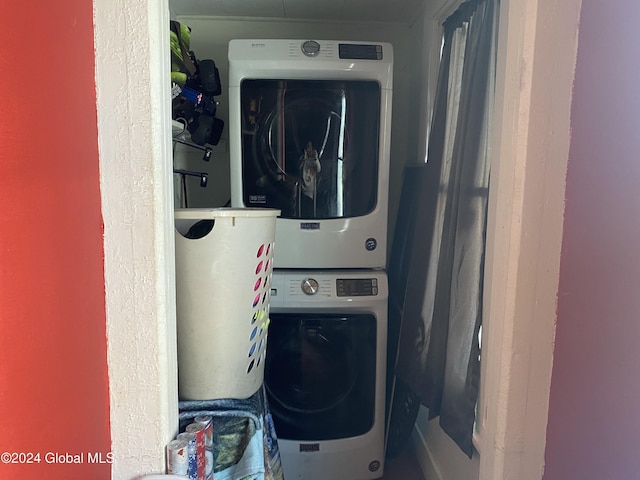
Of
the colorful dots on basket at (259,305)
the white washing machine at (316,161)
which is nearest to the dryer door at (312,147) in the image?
the white washing machine at (316,161)

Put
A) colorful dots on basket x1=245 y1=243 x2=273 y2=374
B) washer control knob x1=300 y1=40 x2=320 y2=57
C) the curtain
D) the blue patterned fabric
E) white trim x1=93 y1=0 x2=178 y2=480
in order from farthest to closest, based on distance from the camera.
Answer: washer control knob x1=300 y1=40 x2=320 y2=57
the curtain
colorful dots on basket x1=245 y1=243 x2=273 y2=374
the blue patterned fabric
white trim x1=93 y1=0 x2=178 y2=480

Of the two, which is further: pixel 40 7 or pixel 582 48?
pixel 582 48

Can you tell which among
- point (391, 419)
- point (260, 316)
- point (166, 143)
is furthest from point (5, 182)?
point (391, 419)

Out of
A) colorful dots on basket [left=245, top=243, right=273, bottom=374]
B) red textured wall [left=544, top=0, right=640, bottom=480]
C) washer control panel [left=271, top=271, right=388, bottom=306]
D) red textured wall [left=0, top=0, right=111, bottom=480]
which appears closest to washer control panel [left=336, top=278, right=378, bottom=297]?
washer control panel [left=271, top=271, right=388, bottom=306]

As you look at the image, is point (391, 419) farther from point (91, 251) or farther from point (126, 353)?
point (91, 251)

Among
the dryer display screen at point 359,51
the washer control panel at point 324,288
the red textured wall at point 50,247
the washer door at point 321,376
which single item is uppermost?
the dryer display screen at point 359,51

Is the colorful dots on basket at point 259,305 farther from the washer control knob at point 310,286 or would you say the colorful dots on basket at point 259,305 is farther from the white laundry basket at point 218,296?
the washer control knob at point 310,286

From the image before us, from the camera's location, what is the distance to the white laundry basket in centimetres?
116

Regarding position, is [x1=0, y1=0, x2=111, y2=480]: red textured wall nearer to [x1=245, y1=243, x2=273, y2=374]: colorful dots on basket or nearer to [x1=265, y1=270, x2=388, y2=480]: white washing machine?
[x1=245, y1=243, x2=273, y2=374]: colorful dots on basket

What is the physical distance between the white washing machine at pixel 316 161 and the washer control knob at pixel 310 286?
78mm

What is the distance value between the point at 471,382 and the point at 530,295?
0.49 m

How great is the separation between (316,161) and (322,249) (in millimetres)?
361

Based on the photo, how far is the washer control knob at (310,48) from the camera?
5.75ft

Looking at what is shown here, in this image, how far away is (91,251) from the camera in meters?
0.86
